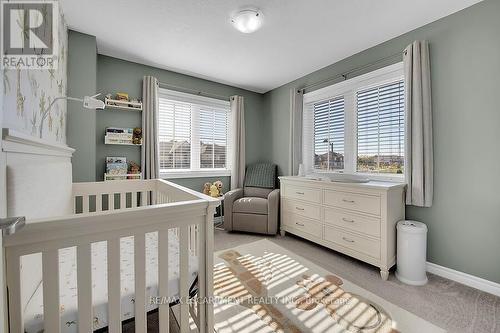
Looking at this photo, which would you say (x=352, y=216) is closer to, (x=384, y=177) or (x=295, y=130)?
(x=384, y=177)

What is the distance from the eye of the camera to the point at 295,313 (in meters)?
1.51

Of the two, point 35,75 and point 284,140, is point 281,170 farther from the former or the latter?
point 35,75

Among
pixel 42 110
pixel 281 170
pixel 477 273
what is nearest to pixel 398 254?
pixel 477 273

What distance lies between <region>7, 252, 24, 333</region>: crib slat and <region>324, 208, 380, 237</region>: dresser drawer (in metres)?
2.36

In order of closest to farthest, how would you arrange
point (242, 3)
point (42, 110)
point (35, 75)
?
point (35, 75) → point (42, 110) → point (242, 3)

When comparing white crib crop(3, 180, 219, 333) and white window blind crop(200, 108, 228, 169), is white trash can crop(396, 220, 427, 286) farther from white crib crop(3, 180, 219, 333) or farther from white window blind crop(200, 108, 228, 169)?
white window blind crop(200, 108, 228, 169)

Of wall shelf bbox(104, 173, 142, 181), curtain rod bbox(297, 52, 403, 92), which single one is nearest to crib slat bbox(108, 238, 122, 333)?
wall shelf bbox(104, 173, 142, 181)

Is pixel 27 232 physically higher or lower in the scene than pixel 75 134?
lower

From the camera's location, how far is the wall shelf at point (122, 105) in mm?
2592

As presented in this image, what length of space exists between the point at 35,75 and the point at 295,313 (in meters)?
2.22

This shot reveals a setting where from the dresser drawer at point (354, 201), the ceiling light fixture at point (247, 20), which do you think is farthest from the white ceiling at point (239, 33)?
the dresser drawer at point (354, 201)

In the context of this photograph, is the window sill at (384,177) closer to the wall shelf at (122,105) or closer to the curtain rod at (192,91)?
the curtain rod at (192,91)

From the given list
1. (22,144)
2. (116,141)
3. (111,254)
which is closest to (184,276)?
(111,254)

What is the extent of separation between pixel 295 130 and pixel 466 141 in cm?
193
